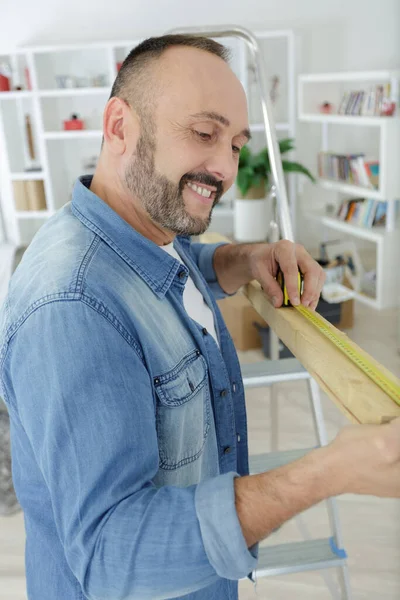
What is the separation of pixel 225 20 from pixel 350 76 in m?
1.89

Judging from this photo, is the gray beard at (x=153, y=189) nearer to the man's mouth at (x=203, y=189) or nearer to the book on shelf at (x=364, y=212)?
the man's mouth at (x=203, y=189)

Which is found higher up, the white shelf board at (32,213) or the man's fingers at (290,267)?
the man's fingers at (290,267)

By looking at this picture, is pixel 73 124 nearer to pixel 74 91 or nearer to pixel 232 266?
pixel 74 91

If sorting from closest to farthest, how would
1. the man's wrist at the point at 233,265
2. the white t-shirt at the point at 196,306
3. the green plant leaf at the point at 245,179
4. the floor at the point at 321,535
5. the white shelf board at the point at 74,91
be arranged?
the white t-shirt at the point at 196,306
the man's wrist at the point at 233,265
the floor at the point at 321,535
the green plant leaf at the point at 245,179
the white shelf board at the point at 74,91

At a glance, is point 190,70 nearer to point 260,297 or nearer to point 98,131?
point 260,297

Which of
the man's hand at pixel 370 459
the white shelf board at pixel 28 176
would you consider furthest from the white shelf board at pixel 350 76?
the man's hand at pixel 370 459

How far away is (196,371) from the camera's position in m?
0.90

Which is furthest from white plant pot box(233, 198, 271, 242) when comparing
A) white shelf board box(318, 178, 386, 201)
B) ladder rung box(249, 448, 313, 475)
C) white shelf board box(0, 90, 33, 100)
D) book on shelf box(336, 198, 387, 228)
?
ladder rung box(249, 448, 313, 475)

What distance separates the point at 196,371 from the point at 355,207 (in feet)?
14.0

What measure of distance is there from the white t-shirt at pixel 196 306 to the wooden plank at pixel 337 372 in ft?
0.48

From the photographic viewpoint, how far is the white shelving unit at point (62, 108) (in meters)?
5.34

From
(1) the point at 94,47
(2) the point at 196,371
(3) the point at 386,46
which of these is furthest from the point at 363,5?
(2) the point at 196,371

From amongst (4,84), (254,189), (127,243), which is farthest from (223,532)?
(4,84)

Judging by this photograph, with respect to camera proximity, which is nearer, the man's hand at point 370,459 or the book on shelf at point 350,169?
the man's hand at point 370,459
